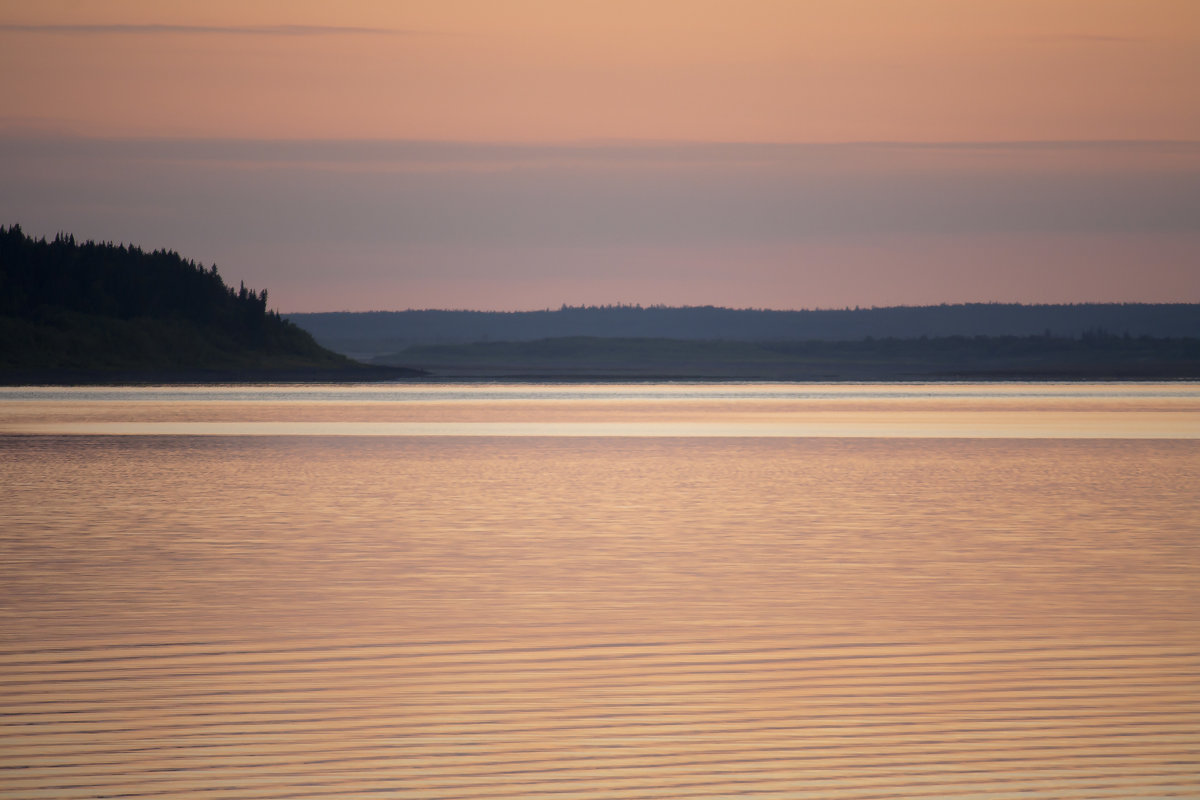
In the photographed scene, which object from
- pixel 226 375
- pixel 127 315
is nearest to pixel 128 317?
pixel 127 315

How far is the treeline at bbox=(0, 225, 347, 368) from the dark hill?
0.12m

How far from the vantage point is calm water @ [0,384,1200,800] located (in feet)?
27.3

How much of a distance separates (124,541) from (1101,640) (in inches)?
443

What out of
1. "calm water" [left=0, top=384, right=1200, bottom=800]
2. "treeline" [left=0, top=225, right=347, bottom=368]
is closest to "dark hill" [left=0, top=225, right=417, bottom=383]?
"treeline" [left=0, top=225, right=347, bottom=368]

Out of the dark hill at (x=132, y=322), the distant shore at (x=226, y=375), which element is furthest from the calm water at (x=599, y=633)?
the dark hill at (x=132, y=322)

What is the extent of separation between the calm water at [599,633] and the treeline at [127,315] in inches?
4990

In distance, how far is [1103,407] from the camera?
204 ft

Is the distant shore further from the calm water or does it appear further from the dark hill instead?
the calm water

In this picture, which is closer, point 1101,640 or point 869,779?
point 869,779

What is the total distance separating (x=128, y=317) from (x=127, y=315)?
617 millimetres

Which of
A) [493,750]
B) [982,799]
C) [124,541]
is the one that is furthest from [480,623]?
[124,541]

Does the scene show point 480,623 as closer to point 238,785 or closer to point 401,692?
point 401,692

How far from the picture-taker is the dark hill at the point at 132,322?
145 metres

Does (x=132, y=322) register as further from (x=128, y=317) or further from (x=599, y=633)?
(x=599, y=633)
